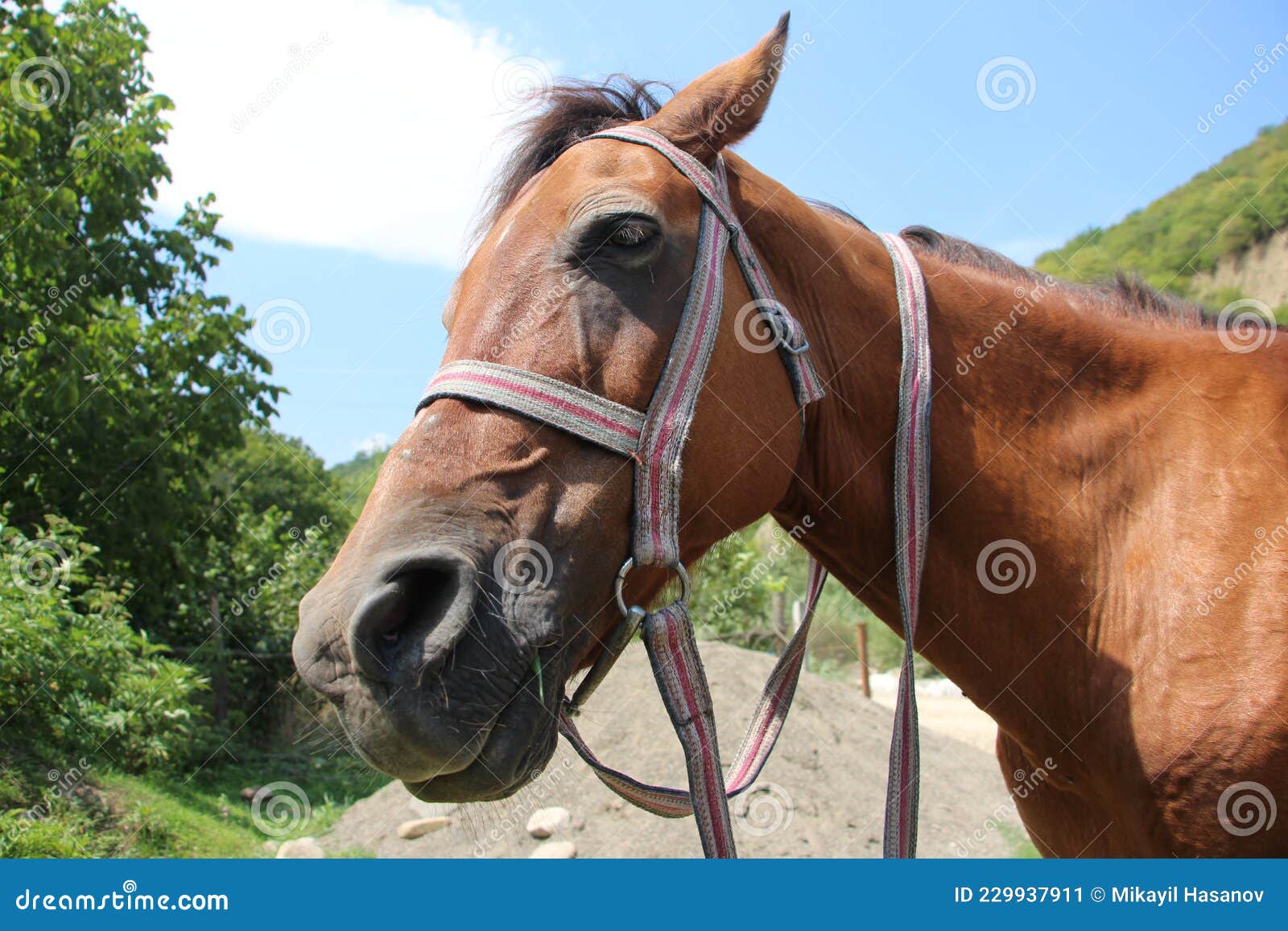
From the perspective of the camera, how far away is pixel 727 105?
2.28 m

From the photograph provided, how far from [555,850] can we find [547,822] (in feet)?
1.88

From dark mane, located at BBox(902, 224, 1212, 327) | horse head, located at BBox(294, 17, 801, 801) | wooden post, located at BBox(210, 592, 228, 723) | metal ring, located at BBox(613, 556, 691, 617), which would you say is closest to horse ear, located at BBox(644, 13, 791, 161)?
horse head, located at BBox(294, 17, 801, 801)

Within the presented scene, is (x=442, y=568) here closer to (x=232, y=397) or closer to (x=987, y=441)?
(x=987, y=441)

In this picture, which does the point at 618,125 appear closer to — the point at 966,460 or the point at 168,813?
the point at 966,460

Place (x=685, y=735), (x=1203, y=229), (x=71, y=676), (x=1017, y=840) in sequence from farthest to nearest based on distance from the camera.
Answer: (x=1203, y=229)
(x=1017, y=840)
(x=71, y=676)
(x=685, y=735)

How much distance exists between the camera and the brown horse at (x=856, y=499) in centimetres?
176

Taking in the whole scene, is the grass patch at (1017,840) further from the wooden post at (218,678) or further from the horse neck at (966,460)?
the wooden post at (218,678)

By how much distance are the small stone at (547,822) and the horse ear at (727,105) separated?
7.12m

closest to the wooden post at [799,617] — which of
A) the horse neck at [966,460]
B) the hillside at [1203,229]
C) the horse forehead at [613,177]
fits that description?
the horse neck at [966,460]

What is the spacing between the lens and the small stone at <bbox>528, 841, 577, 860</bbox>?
7492 millimetres

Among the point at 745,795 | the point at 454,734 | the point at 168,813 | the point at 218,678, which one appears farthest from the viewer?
the point at 218,678

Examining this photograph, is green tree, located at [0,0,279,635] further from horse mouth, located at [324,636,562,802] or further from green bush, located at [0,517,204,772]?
horse mouth, located at [324,636,562,802]

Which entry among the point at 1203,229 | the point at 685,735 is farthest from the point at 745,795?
A: the point at 1203,229

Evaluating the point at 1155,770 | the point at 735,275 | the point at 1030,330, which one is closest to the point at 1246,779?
the point at 1155,770
